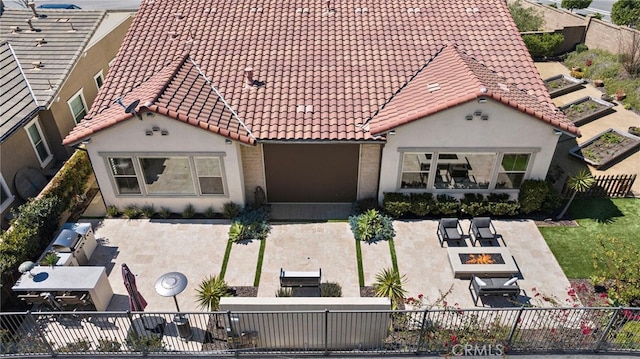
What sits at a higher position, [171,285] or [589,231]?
[171,285]

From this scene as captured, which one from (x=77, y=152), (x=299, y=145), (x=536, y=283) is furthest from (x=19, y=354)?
(x=536, y=283)

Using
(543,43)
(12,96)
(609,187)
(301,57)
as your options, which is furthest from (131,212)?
(543,43)

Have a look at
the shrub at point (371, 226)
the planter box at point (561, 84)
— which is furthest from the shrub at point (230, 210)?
the planter box at point (561, 84)

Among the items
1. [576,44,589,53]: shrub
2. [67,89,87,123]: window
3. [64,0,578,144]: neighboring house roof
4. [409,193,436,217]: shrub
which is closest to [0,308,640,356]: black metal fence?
[409,193,436,217]: shrub

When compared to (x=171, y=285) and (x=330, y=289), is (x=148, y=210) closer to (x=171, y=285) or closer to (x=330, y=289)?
(x=171, y=285)

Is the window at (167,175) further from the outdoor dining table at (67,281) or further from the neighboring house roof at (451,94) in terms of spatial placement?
the neighboring house roof at (451,94)

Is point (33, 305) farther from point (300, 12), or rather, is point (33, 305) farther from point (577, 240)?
point (577, 240)

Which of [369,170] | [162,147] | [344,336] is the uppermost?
[162,147]

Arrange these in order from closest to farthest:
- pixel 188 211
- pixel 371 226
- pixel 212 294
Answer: pixel 212 294, pixel 371 226, pixel 188 211
